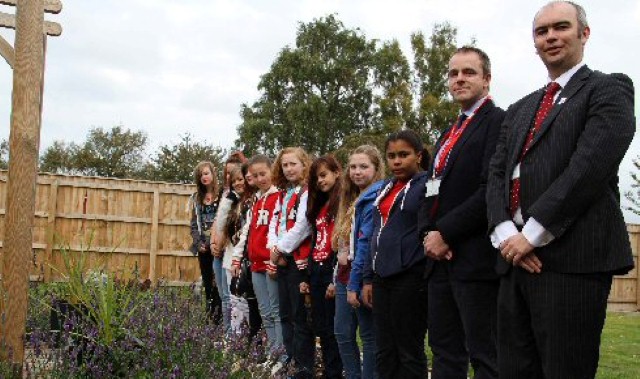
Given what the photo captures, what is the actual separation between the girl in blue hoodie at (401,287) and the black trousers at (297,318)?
149cm

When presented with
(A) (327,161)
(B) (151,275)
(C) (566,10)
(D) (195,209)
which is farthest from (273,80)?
(C) (566,10)

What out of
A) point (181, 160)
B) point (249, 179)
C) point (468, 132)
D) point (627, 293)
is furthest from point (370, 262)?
point (181, 160)

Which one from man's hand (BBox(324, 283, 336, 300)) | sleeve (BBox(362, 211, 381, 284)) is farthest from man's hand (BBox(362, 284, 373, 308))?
man's hand (BBox(324, 283, 336, 300))

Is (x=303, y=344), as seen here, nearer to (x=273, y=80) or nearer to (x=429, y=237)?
(x=429, y=237)

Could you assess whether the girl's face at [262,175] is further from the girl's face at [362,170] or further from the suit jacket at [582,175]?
the suit jacket at [582,175]

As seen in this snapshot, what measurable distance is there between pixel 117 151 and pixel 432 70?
14717 mm

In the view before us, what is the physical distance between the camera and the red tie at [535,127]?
2959 millimetres

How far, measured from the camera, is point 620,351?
9031mm

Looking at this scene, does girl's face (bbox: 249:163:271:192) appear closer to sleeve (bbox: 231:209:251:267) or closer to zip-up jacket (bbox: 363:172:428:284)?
sleeve (bbox: 231:209:251:267)

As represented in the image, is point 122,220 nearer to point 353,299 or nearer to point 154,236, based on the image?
point 154,236

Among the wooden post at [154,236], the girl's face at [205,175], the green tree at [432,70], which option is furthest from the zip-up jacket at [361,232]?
the green tree at [432,70]

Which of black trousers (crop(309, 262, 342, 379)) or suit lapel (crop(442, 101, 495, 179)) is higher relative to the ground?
suit lapel (crop(442, 101, 495, 179))

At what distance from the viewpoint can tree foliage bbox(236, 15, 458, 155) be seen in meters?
34.0

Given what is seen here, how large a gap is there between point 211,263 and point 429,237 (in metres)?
5.74
